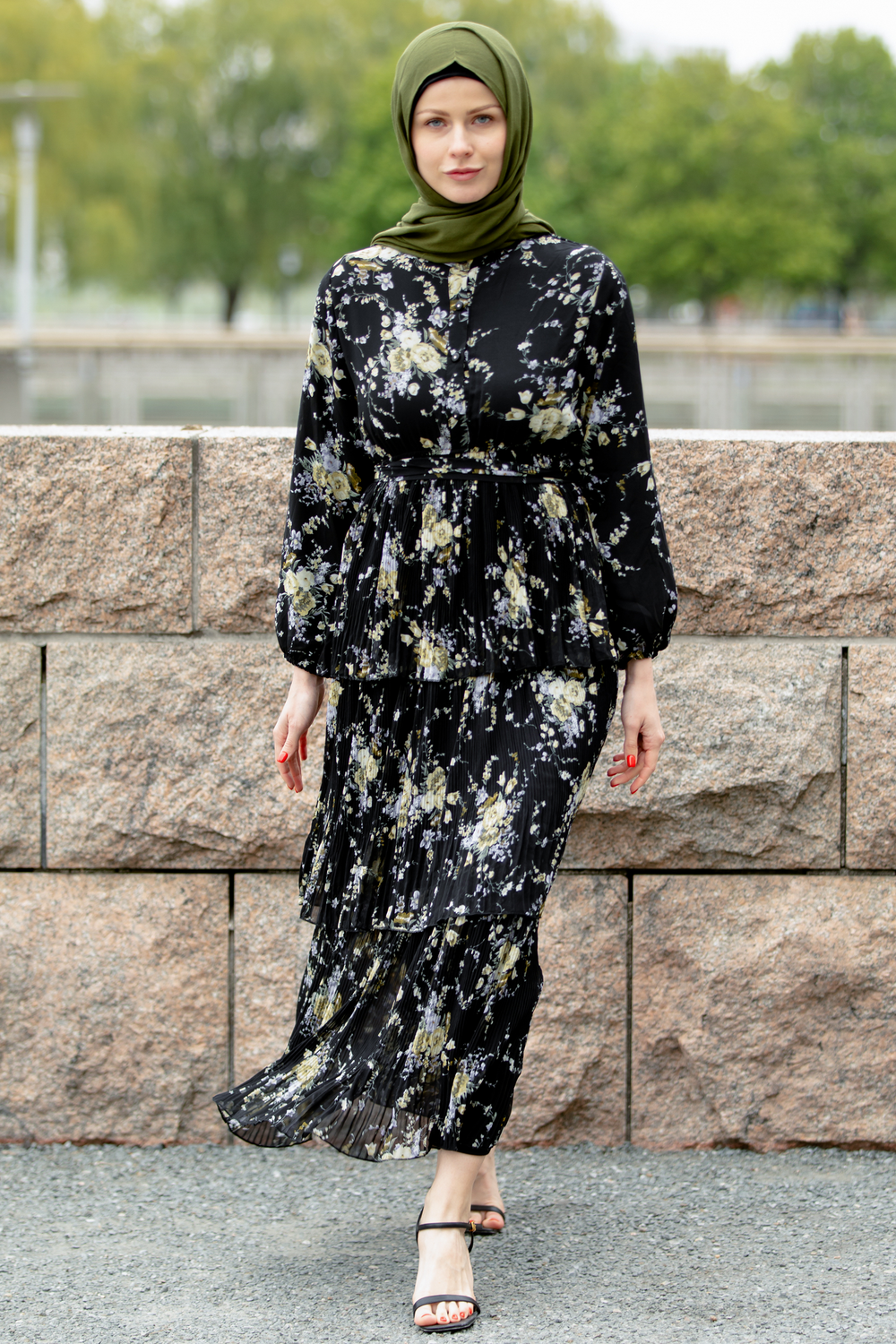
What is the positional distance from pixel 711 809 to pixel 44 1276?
1591 mm

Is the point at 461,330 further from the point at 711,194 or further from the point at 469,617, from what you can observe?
the point at 711,194

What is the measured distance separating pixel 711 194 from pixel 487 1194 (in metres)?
45.8

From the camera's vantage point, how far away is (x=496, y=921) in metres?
2.55

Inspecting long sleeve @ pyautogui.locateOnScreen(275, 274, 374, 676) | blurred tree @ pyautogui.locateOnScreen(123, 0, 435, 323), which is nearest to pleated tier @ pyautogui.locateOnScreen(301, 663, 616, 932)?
long sleeve @ pyautogui.locateOnScreen(275, 274, 374, 676)

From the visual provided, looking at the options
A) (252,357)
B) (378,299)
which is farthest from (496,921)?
A: (252,357)

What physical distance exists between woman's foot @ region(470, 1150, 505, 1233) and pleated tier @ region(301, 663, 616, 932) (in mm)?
562

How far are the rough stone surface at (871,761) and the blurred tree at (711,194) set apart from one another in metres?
42.8

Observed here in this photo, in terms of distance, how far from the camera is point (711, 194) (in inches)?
1800

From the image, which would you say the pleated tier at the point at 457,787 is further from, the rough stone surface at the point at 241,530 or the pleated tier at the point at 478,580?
the rough stone surface at the point at 241,530

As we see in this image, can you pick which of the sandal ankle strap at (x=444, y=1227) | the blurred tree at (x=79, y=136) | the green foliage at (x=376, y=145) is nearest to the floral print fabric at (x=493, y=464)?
the sandal ankle strap at (x=444, y=1227)

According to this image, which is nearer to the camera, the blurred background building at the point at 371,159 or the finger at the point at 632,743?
the finger at the point at 632,743

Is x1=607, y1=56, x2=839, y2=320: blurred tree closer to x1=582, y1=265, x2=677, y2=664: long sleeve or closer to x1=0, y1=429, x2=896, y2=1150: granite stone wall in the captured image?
x1=0, y1=429, x2=896, y2=1150: granite stone wall

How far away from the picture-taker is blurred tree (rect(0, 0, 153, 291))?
135ft

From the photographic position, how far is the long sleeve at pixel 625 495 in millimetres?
2648
